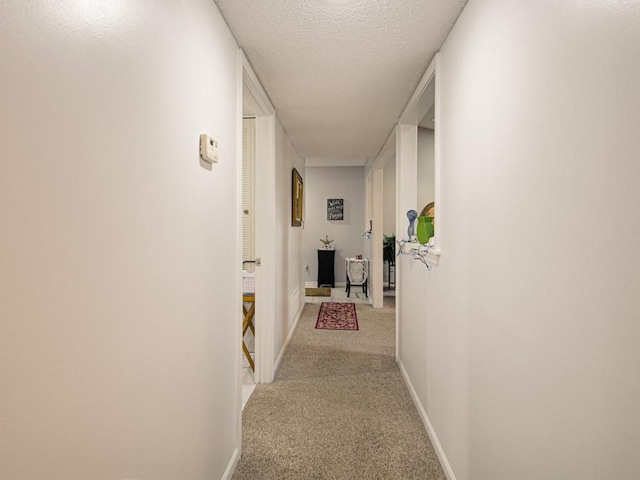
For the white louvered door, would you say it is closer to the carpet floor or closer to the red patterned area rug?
the carpet floor

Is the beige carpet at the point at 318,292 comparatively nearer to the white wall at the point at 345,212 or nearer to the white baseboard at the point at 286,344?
the white wall at the point at 345,212

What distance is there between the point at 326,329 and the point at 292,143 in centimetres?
228

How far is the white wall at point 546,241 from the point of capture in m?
0.68

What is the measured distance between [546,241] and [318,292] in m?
6.01

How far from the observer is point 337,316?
501cm

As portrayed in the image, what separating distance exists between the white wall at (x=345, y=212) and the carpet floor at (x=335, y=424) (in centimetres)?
396

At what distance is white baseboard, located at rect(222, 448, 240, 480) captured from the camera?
169 cm

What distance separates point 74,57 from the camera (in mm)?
698

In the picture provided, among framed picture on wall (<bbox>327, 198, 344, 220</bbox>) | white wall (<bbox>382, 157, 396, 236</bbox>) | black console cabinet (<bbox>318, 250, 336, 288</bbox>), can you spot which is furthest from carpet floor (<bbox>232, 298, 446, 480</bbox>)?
framed picture on wall (<bbox>327, 198, 344, 220</bbox>)

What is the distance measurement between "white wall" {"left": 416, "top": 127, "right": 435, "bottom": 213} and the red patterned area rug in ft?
6.39

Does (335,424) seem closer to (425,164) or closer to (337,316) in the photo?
(337,316)

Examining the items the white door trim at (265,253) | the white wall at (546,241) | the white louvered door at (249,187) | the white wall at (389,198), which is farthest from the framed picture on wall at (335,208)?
the white wall at (546,241)

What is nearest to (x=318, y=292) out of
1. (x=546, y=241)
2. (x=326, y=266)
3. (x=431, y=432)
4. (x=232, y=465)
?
(x=326, y=266)

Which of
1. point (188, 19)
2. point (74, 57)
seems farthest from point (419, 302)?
point (74, 57)
